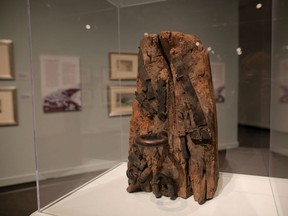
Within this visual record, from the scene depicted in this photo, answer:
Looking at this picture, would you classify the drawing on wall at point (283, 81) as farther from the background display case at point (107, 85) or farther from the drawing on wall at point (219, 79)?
the drawing on wall at point (219, 79)

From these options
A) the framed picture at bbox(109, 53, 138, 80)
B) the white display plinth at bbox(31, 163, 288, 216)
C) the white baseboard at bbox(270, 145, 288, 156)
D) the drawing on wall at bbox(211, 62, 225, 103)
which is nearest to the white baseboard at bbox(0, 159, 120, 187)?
the white display plinth at bbox(31, 163, 288, 216)

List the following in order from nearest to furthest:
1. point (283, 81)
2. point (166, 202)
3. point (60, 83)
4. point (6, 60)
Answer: point (283, 81)
point (166, 202)
point (60, 83)
point (6, 60)

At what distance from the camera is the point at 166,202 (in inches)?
46.2

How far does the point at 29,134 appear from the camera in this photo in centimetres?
212

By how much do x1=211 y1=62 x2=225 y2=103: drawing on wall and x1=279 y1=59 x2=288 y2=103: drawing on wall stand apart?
2.87 feet

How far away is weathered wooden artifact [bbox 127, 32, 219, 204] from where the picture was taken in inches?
44.3

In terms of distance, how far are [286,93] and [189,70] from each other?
1.35 ft

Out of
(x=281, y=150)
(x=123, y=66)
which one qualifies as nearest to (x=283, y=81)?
(x=281, y=150)

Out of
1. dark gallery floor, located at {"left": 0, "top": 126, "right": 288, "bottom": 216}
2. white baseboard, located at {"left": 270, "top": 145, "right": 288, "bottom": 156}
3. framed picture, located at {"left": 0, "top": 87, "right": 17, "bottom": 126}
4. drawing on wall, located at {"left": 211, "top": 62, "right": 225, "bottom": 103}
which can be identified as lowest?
dark gallery floor, located at {"left": 0, "top": 126, "right": 288, "bottom": 216}

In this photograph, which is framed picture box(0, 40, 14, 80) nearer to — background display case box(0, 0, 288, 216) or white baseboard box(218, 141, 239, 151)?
background display case box(0, 0, 288, 216)

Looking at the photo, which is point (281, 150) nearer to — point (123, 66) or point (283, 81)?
point (283, 81)

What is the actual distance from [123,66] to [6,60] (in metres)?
0.99

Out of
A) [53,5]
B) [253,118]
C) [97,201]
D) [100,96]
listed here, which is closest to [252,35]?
[253,118]

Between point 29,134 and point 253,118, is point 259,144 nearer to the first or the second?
point 253,118
